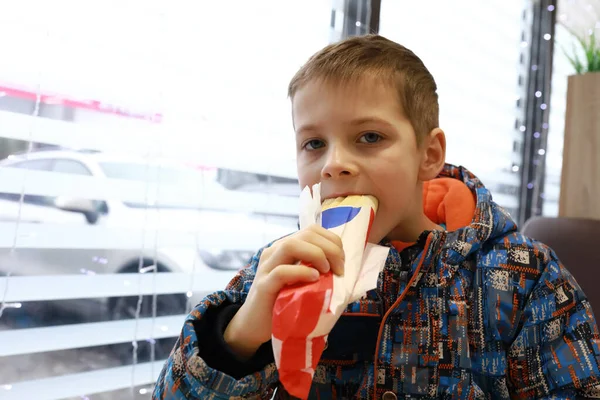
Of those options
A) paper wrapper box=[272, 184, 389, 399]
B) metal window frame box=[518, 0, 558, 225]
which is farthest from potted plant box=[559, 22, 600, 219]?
paper wrapper box=[272, 184, 389, 399]

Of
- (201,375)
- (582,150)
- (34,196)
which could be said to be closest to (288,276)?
(201,375)

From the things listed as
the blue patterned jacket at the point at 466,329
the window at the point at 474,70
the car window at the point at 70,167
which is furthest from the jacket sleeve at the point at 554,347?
the window at the point at 474,70

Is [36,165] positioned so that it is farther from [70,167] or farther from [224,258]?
[224,258]

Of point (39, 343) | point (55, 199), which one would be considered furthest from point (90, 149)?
point (39, 343)

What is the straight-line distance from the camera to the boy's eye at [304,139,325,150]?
0.95 meters

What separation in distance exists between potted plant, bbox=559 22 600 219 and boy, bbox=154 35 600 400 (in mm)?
1460

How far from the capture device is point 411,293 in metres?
0.96

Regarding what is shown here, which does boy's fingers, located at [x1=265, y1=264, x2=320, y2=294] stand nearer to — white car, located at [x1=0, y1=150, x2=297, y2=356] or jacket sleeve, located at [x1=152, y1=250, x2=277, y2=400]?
jacket sleeve, located at [x1=152, y1=250, x2=277, y2=400]

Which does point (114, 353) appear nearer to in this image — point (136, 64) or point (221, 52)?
point (136, 64)

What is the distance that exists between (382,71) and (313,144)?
0.62 feet

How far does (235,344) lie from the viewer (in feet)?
2.58

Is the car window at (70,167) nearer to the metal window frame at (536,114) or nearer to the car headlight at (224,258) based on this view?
the car headlight at (224,258)

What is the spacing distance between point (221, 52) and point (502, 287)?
1.22 m

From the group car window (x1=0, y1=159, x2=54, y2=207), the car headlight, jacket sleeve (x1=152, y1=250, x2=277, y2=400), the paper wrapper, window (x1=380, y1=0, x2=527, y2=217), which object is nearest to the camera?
the paper wrapper
